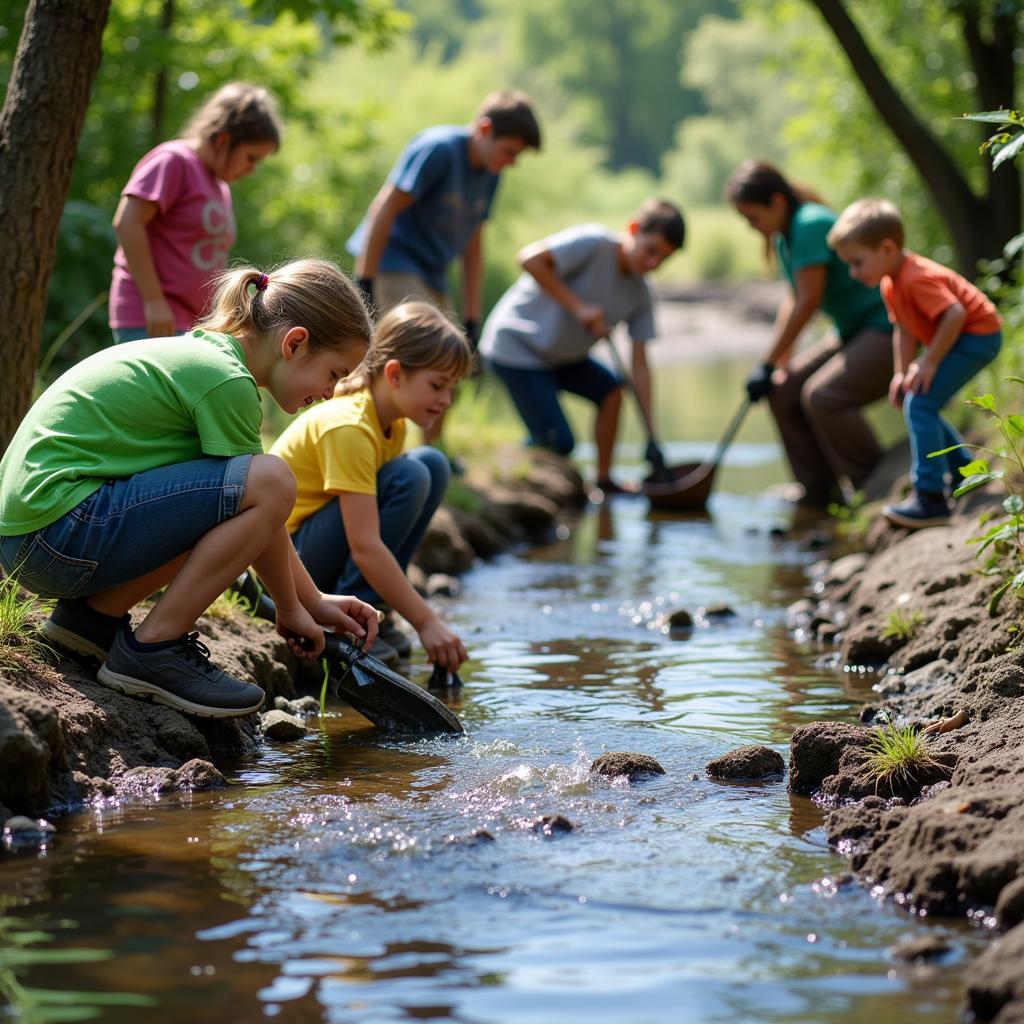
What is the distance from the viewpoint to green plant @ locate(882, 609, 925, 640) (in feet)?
15.9

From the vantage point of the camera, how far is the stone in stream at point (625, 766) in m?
3.59

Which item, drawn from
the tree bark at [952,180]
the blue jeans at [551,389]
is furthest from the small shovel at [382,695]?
the tree bark at [952,180]

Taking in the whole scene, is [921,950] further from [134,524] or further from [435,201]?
[435,201]

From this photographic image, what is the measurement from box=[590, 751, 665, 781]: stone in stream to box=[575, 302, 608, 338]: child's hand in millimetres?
5003

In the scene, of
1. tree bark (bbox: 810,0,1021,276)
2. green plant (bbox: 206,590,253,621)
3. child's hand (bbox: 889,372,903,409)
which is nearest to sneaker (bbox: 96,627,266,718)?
green plant (bbox: 206,590,253,621)

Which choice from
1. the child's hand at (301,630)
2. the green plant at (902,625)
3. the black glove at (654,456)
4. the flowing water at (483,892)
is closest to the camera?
the flowing water at (483,892)

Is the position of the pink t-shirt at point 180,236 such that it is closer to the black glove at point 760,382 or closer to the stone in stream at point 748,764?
the stone in stream at point 748,764

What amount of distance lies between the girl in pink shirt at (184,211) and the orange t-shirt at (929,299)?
2.60m

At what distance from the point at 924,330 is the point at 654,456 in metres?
3.21

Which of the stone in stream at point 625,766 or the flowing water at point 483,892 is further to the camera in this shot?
the stone in stream at point 625,766

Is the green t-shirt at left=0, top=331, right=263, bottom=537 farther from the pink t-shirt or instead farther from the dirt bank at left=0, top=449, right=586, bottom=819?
the pink t-shirt

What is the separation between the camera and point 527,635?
5559 mm

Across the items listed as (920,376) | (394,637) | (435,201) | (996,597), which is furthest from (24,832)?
(435,201)

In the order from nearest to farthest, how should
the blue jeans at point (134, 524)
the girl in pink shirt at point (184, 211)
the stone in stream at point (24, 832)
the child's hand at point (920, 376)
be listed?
the stone in stream at point (24, 832) → the blue jeans at point (134, 524) → the girl in pink shirt at point (184, 211) → the child's hand at point (920, 376)
